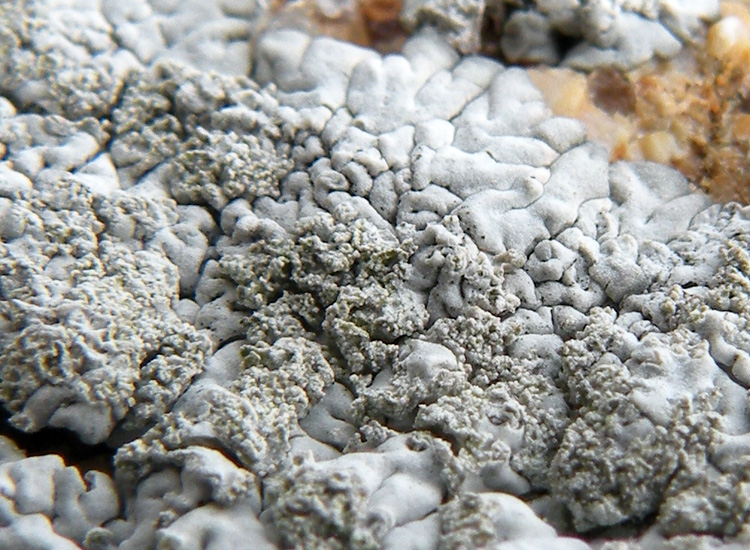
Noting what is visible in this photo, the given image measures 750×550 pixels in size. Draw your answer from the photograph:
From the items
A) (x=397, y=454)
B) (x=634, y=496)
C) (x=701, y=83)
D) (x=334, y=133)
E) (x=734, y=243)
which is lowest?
(x=397, y=454)

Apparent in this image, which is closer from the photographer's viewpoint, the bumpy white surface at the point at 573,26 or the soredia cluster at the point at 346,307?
the soredia cluster at the point at 346,307

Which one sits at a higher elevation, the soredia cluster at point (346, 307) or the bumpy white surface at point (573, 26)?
the bumpy white surface at point (573, 26)

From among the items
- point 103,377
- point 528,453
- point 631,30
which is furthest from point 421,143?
point 103,377

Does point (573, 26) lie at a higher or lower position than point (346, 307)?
higher

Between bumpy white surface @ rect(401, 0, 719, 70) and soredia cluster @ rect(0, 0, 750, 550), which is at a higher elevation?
bumpy white surface @ rect(401, 0, 719, 70)

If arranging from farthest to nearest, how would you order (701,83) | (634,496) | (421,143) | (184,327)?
(701,83), (421,143), (184,327), (634,496)

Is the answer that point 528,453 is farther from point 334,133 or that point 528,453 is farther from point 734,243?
point 334,133

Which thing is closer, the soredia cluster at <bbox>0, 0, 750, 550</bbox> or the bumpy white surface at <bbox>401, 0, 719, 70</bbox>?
the soredia cluster at <bbox>0, 0, 750, 550</bbox>

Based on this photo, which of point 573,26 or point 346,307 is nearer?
point 346,307
